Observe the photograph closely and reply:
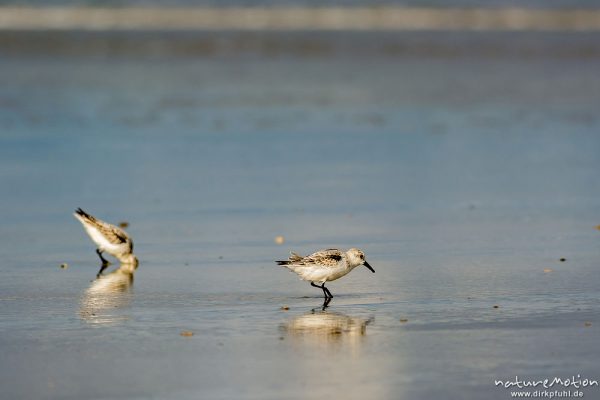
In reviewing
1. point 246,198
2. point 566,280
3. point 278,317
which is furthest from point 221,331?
point 246,198

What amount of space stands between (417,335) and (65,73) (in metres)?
26.2

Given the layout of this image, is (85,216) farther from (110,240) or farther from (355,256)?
(355,256)

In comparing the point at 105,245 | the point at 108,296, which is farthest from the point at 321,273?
the point at 105,245

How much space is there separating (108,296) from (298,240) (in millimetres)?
2899

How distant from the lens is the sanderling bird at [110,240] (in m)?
12.0

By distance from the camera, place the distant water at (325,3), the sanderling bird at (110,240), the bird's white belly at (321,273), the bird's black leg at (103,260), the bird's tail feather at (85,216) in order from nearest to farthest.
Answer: the bird's white belly at (321,273), the sanderling bird at (110,240), the bird's black leg at (103,260), the bird's tail feather at (85,216), the distant water at (325,3)

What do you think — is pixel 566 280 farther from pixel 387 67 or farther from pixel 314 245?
pixel 387 67

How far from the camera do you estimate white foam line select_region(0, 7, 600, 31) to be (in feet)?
166

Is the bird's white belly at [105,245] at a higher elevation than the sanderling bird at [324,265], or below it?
higher

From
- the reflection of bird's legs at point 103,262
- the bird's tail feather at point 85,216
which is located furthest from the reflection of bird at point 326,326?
the bird's tail feather at point 85,216

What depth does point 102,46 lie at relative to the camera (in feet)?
139

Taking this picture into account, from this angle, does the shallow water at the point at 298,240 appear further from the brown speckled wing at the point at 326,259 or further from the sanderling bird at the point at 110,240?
the brown speckled wing at the point at 326,259

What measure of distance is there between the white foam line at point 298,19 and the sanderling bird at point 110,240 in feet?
123

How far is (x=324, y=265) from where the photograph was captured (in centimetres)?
1023
